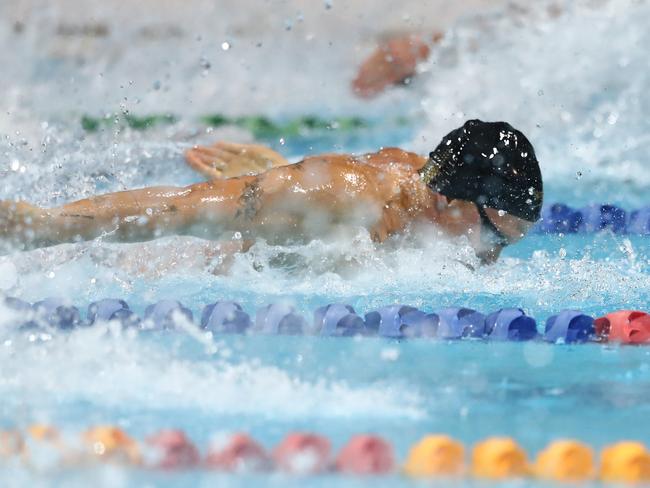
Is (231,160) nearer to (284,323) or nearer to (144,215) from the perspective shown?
(144,215)

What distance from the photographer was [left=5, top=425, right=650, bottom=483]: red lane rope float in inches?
72.9

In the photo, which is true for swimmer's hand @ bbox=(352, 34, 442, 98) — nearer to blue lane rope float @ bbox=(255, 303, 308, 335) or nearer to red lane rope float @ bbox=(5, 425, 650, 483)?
blue lane rope float @ bbox=(255, 303, 308, 335)

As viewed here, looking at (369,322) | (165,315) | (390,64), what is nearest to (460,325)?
→ (369,322)

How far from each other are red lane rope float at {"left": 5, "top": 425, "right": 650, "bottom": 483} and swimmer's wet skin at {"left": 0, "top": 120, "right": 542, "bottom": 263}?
4.03 feet

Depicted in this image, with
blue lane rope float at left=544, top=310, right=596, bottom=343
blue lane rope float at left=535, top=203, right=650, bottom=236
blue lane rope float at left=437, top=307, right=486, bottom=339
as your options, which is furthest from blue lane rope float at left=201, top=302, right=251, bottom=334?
blue lane rope float at left=535, top=203, right=650, bottom=236

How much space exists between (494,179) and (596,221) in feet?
6.23

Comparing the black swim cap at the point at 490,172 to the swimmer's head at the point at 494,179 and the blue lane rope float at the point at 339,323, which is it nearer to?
the swimmer's head at the point at 494,179

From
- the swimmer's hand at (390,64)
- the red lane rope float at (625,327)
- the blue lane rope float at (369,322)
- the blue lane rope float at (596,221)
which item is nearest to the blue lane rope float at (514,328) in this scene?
the blue lane rope float at (369,322)

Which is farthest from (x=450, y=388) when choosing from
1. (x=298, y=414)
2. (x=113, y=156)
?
(x=113, y=156)

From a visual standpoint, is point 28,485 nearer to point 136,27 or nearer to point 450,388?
point 450,388

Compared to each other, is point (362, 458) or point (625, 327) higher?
point (625, 327)

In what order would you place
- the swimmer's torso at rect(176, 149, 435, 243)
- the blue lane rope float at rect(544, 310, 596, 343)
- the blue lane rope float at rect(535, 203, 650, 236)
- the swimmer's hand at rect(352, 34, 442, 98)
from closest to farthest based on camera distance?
the blue lane rope float at rect(544, 310, 596, 343) < the swimmer's torso at rect(176, 149, 435, 243) < the blue lane rope float at rect(535, 203, 650, 236) < the swimmer's hand at rect(352, 34, 442, 98)

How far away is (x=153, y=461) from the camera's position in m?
1.86

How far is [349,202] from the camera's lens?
3150 mm
